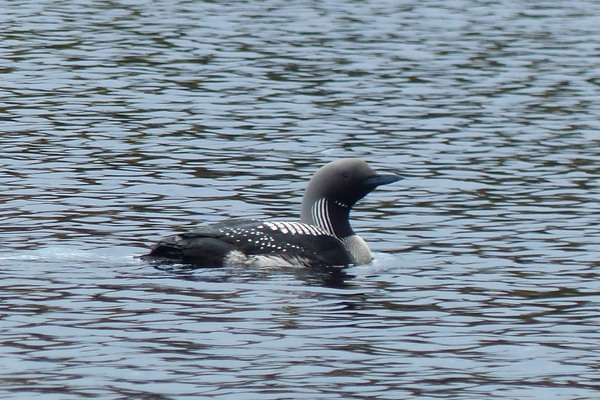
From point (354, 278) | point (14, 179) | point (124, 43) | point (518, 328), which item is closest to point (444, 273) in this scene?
point (354, 278)

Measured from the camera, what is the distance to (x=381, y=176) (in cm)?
1568

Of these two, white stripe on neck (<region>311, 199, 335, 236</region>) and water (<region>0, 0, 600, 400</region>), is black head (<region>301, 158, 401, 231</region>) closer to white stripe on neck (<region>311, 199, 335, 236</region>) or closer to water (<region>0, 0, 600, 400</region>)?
white stripe on neck (<region>311, 199, 335, 236</region>)

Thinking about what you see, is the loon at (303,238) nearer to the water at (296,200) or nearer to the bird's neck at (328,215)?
the bird's neck at (328,215)

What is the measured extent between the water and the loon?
0.64 ft

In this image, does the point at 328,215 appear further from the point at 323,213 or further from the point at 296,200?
the point at 296,200

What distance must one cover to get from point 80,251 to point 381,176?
295cm

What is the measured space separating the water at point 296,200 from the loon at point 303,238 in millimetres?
196

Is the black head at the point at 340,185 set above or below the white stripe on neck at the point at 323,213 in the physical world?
above

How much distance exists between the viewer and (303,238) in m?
15.0

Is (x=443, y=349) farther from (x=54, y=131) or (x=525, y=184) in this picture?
(x=54, y=131)

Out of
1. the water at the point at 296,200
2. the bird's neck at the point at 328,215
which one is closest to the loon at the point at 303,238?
the bird's neck at the point at 328,215

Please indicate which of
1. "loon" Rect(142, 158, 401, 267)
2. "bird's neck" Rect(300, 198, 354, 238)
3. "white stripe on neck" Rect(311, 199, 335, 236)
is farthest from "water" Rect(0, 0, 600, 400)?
"white stripe on neck" Rect(311, 199, 335, 236)

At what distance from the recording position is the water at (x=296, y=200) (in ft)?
37.1

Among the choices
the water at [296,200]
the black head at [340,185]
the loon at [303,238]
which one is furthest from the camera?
the black head at [340,185]
